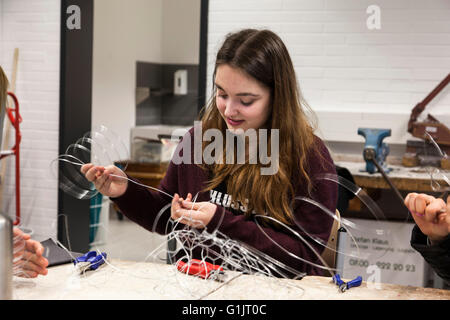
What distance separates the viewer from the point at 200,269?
4.61 feet

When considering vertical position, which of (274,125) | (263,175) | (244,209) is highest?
(274,125)

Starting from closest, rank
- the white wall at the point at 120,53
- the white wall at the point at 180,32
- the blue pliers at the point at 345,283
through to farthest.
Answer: the blue pliers at the point at 345,283, the white wall at the point at 120,53, the white wall at the point at 180,32

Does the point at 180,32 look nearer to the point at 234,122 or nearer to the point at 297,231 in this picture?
the point at 234,122

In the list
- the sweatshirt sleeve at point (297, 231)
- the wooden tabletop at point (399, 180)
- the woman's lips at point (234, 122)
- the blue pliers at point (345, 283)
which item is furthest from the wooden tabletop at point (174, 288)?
the wooden tabletop at point (399, 180)

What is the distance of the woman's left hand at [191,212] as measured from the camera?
138 centimetres

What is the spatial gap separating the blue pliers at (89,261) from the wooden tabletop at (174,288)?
0.02m

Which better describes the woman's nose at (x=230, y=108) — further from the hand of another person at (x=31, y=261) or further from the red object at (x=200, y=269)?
the hand of another person at (x=31, y=261)

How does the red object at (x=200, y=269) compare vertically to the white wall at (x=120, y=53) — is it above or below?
below

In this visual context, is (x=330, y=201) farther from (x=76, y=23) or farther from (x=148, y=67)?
(x=148, y=67)

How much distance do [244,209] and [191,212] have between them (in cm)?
31

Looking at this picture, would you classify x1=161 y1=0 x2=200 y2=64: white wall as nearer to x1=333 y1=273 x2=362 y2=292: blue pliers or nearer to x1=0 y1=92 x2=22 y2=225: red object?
x1=0 y1=92 x2=22 y2=225: red object

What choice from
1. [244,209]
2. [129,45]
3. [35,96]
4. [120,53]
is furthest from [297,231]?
[129,45]

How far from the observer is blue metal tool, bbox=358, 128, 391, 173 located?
3.11 metres

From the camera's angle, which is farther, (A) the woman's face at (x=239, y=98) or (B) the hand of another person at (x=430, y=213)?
(A) the woman's face at (x=239, y=98)
